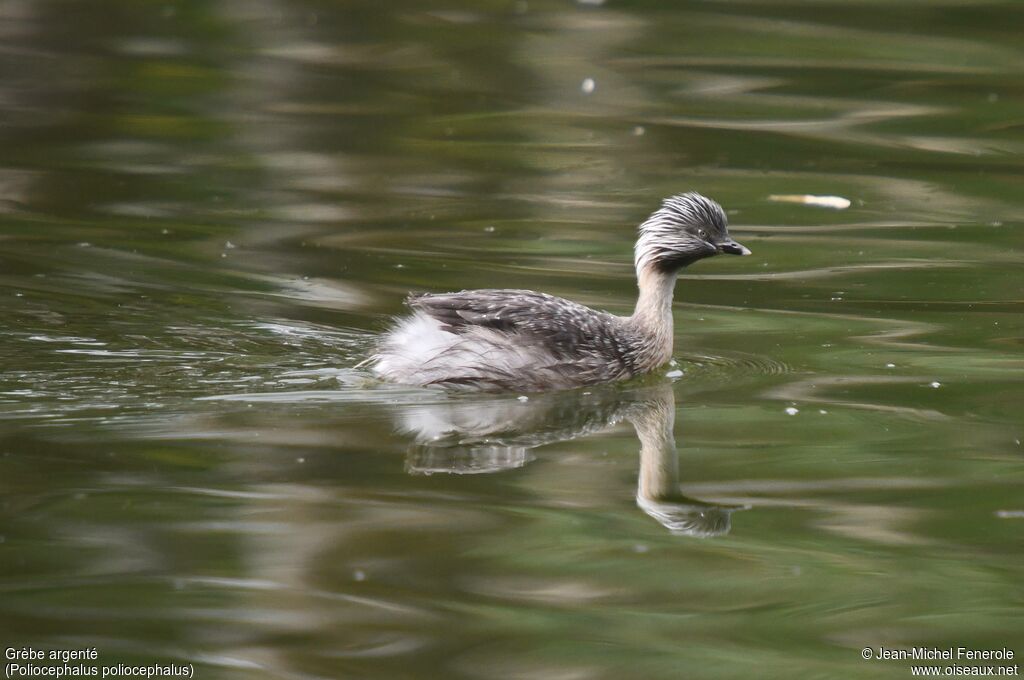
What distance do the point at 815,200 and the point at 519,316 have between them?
5260mm

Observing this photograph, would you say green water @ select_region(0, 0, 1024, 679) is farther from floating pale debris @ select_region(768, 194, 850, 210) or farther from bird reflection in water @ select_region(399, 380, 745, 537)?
floating pale debris @ select_region(768, 194, 850, 210)

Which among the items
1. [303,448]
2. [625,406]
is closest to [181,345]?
[303,448]

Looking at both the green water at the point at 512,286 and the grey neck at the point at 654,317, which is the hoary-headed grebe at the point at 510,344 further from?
the green water at the point at 512,286

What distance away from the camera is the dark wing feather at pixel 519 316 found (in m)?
9.66

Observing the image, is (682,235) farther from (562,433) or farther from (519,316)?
(562,433)

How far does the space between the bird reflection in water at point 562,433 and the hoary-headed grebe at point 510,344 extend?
0.17 m

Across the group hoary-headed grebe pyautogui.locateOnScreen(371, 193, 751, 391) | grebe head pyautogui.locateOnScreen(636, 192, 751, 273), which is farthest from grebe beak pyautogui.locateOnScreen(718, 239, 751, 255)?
hoary-headed grebe pyautogui.locateOnScreen(371, 193, 751, 391)

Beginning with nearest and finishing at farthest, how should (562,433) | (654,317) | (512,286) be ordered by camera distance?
1. (562,433)
2. (654,317)
3. (512,286)

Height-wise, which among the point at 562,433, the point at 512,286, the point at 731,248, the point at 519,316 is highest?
the point at 731,248

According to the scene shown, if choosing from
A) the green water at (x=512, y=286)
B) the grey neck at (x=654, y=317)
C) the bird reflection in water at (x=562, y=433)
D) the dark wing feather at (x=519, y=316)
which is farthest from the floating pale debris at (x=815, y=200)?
the dark wing feather at (x=519, y=316)

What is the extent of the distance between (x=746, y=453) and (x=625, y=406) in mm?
1290

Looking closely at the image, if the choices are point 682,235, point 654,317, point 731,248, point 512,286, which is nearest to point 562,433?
point 654,317

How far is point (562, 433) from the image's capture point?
9016mm

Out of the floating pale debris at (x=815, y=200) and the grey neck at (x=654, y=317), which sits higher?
the floating pale debris at (x=815, y=200)
